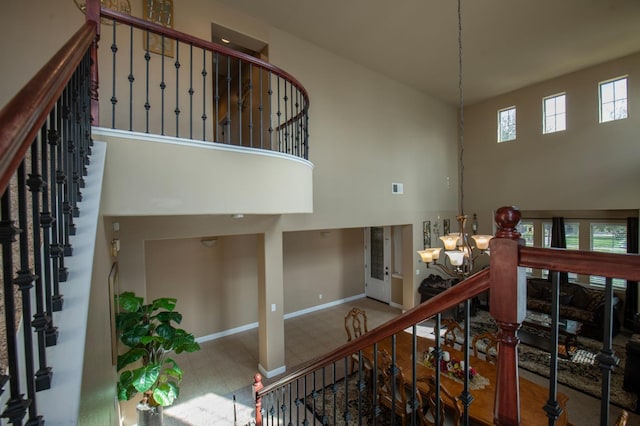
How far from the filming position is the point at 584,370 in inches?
181

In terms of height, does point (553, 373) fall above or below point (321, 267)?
above

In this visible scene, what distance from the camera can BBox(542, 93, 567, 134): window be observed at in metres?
6.60

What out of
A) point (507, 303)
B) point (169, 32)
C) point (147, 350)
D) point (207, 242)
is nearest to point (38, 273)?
point (507, 303)

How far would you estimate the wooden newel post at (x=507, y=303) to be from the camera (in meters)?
0.81

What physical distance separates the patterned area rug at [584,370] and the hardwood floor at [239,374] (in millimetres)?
163

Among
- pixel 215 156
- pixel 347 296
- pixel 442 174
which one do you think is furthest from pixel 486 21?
pixel 347 296

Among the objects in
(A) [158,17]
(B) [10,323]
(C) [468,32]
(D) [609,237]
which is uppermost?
(C) [468,32]

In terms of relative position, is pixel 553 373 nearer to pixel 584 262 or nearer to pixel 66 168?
pixel 584 262

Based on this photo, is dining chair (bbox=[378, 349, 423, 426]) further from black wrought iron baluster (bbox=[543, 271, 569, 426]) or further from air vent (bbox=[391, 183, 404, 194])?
air vent (bbox=[391, 183, 404, 194])

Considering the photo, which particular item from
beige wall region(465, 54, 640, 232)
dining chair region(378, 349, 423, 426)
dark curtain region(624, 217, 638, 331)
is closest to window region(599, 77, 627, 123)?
beige wall region(465, 54, 640, 232)

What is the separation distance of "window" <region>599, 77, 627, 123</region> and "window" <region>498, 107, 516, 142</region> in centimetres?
166

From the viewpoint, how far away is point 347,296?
27.5ft

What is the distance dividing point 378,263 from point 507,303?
7.83 metres

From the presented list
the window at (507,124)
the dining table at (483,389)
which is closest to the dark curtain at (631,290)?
the window at (507,124)
